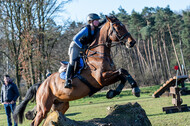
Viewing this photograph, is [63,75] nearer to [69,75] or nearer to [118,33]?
[69,75]

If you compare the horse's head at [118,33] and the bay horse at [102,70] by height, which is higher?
the horse's head at [118,33]

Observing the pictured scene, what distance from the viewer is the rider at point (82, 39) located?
5.62 m

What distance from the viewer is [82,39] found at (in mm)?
5695

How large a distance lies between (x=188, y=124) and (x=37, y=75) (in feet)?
55.8

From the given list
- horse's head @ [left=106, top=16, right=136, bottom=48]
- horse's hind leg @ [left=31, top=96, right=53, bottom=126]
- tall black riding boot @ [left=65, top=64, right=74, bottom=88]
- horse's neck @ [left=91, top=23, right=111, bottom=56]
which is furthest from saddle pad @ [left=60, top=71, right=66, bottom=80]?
horse's head @ [left=106, top=16, right=136, bottom=48]

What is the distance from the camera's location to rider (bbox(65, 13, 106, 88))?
18.4 ft

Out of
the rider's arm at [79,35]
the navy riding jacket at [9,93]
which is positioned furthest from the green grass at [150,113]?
the rider's arm at [79,35]

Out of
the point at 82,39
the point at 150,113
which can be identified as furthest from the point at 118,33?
the point at 150,113

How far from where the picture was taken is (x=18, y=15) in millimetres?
20297

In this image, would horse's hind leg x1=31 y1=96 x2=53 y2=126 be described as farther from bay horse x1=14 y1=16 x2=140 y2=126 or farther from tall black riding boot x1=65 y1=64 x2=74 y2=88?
tall black riding boot x1=65 y1=64 x2=74 y2=88

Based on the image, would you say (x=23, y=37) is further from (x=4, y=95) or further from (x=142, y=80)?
(x=142, y=80)

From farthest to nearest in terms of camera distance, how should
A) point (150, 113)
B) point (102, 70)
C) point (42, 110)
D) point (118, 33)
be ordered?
point (150, 113), point (42, 110), point (118, 33), point (102, 70)

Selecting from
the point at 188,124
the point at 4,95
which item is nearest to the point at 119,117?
the point at 188,124

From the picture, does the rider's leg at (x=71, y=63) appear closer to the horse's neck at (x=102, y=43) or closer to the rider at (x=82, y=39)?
the rider at (x=82, y=39)
